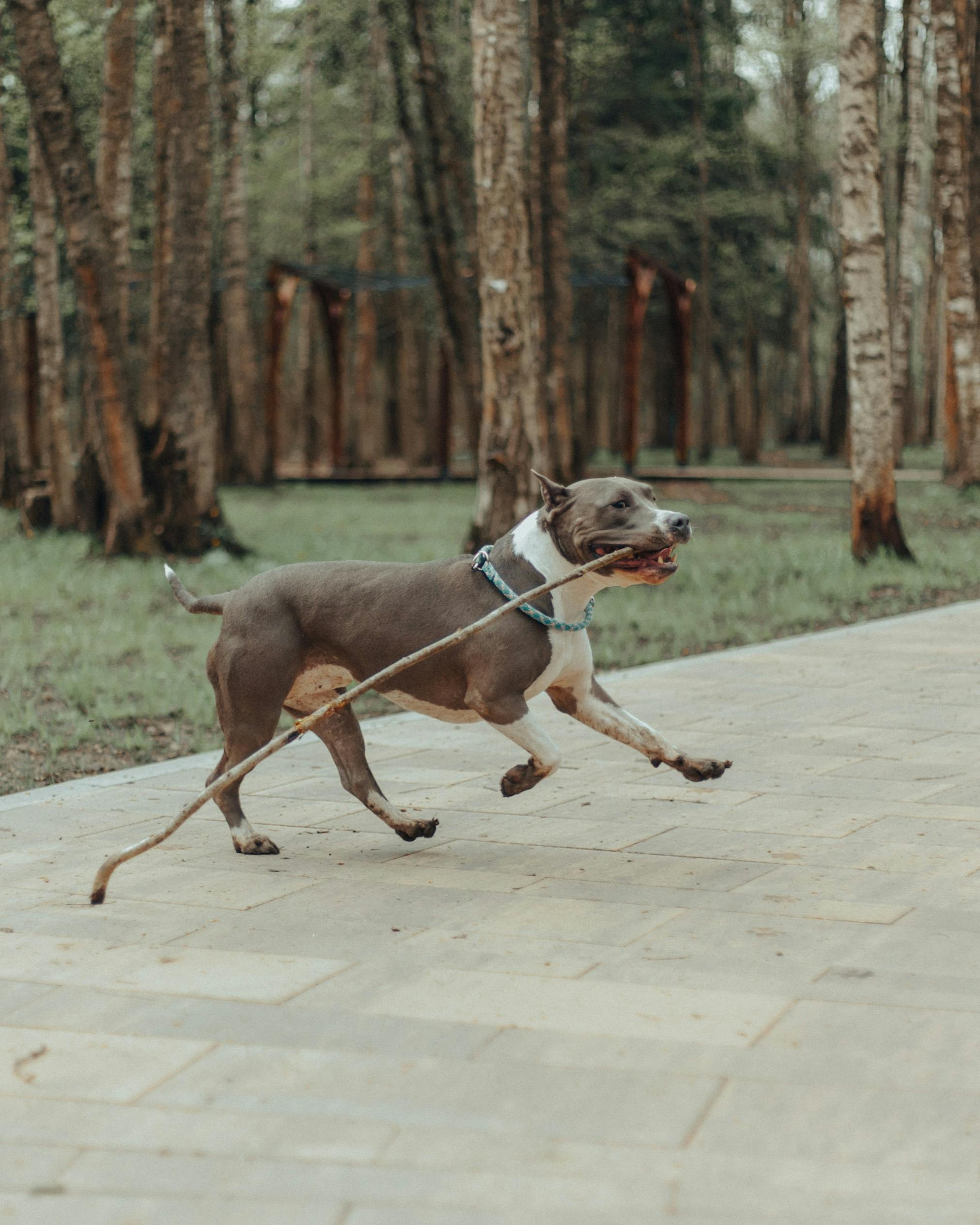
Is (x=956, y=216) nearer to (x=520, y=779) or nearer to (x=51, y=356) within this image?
(x=51, y=356)

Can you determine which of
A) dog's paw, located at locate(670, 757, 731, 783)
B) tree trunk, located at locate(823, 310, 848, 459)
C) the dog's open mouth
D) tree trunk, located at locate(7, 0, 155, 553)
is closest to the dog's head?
the dog's open mouth

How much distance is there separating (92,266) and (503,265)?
409 centimetres

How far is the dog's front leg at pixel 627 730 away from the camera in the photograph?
210 inches

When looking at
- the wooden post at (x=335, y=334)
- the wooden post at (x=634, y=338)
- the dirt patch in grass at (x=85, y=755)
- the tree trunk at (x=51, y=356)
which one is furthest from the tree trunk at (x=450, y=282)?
the dirt patch in grass at (x=85, y=755)

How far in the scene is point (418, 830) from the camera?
18.4ft

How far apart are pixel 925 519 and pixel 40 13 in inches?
466

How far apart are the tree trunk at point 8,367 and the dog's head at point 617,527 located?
56.9 ft

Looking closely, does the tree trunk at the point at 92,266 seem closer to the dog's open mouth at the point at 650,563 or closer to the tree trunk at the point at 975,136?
the dog's open mouth at the point at 650,563

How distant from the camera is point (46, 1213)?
9.33 feet

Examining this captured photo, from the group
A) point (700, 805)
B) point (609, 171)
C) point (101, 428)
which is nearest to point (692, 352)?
point (609, 171)

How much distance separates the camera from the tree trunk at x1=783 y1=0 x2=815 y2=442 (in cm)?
3284

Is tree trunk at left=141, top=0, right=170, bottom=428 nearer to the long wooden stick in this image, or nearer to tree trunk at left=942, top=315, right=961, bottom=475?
the long wooden stick

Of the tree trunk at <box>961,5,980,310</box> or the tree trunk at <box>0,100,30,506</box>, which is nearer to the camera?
the tree trunk at <box>0,100,30,506</box>

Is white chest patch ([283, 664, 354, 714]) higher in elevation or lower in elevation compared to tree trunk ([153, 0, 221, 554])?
lower
